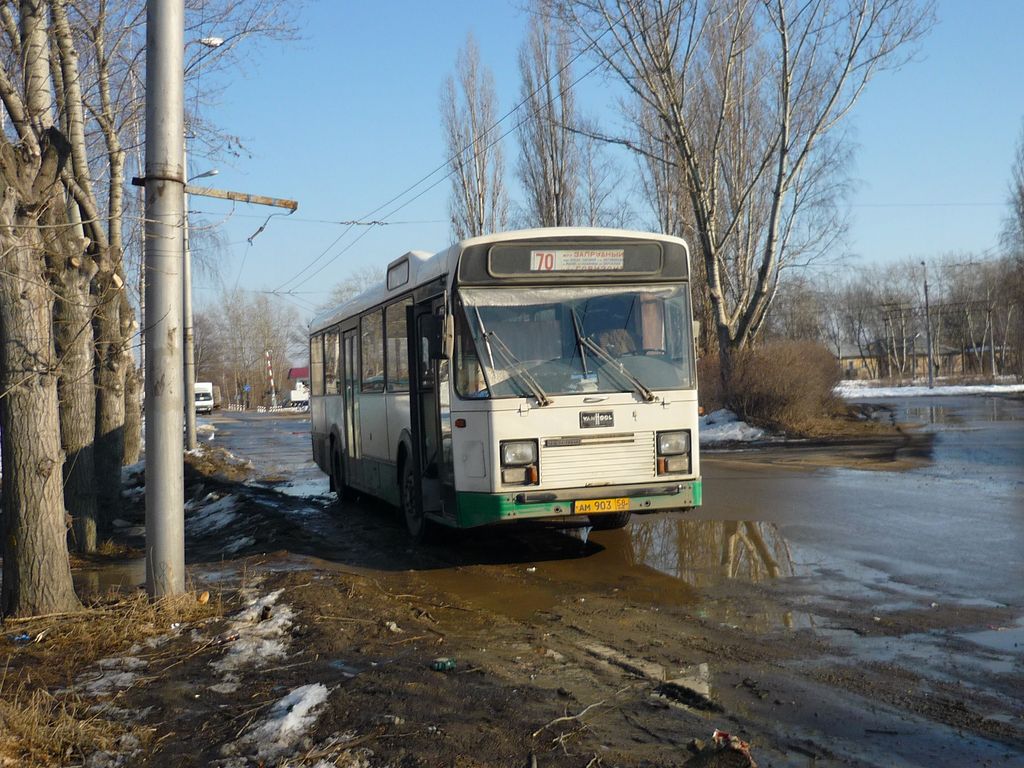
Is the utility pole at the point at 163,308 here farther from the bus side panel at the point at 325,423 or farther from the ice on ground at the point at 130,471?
the ice on ground at the point at 130,471

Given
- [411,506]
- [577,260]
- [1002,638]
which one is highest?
[577,260]

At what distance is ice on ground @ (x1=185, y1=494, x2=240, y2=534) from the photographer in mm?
13992

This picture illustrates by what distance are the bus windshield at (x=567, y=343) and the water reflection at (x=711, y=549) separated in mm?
1634

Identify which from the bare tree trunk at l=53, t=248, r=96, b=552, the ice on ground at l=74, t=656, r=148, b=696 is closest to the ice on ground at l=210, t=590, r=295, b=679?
the ice on ground at l=74, t=656, r=148, b=696

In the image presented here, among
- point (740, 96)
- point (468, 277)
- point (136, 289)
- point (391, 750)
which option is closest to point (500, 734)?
point (391, 750)

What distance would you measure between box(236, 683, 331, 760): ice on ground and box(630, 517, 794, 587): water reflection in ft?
13.2

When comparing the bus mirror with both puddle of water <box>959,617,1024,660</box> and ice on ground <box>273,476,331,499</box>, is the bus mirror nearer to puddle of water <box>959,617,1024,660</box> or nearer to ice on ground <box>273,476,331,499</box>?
puddle of water <box>959,617,1024,660</box>

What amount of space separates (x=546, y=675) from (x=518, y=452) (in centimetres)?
330

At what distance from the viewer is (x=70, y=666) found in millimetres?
6184

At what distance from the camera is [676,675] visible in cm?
571

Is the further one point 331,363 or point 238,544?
point 331,363

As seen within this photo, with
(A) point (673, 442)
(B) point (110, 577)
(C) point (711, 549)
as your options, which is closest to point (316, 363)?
(B) point (110, 577)

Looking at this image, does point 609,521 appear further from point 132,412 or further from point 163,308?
point 132,412

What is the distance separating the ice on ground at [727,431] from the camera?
953 inches
